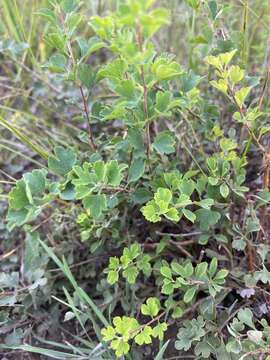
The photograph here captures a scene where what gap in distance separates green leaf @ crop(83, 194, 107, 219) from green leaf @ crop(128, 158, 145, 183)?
0.11 metres

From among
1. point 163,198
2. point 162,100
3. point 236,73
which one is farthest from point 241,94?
point 163,198

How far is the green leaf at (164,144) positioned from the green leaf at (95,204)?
16 centimetres

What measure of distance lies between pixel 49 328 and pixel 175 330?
1.08 feet

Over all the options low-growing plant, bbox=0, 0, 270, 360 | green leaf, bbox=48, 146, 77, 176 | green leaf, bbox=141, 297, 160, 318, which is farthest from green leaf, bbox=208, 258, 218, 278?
green leaf, bbox=48, 146, 77, 176

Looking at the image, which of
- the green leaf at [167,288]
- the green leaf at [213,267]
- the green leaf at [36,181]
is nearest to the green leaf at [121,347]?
the green leaf at [167,288]

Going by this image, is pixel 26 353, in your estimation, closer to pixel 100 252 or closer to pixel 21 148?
pixel 100 252

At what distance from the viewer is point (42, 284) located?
4.28ft

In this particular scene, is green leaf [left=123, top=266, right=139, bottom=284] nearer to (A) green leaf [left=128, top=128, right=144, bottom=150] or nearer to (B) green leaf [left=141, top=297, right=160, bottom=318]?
(B) green leaf [left=141, top=297, right=160, bottom=318]

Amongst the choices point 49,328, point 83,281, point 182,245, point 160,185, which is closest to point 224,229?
point 182,245

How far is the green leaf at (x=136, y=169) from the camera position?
1.16 metres

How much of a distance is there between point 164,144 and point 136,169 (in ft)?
0.28

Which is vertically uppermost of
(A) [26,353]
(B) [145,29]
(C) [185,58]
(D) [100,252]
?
(B) [145,29]

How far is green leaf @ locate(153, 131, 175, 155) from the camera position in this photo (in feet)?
3.70

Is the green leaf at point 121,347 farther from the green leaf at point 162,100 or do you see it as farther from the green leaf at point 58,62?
the green leaf at point 58,62
